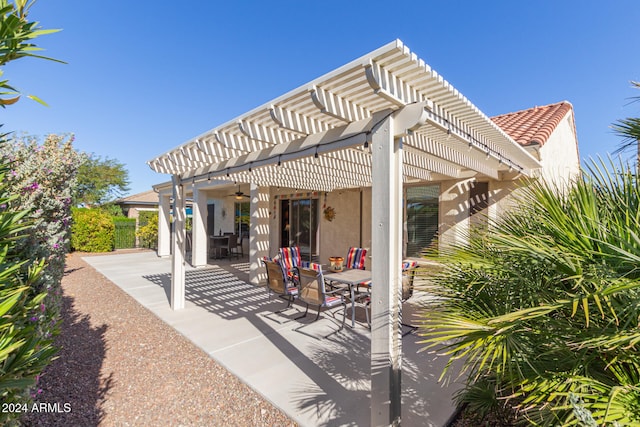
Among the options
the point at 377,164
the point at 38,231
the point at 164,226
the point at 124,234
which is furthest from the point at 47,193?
the point at 124,234

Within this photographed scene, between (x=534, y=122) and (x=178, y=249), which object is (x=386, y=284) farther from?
(x=534, y=122)

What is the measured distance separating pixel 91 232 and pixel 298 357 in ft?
55.5

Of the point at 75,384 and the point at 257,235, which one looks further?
the point at 257,235

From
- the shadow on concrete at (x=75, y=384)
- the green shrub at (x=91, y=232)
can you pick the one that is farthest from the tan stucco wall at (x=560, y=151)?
the green shrub at (x=91, y=232)

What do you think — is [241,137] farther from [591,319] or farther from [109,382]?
[591,319]

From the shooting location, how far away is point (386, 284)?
2.56 metres

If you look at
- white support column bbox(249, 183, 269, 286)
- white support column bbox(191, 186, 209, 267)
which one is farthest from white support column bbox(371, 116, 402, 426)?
white support column bbox(191, 186, 209, 267)

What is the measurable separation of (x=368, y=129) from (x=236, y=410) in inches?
127

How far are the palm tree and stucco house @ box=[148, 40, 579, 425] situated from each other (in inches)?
19.8

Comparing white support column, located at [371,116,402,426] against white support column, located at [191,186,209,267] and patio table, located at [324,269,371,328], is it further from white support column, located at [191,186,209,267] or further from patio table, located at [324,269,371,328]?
white support column, located at [191,186,209,267]

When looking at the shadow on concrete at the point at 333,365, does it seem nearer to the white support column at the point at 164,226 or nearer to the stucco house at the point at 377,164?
the stucco house at the point at 377,164

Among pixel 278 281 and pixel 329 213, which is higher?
pixel 329 213

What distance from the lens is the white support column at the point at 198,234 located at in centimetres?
1191

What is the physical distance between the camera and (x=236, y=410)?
2.98m
